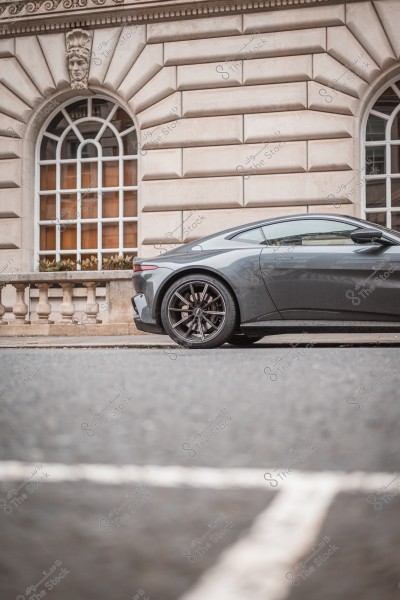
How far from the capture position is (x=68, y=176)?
18375 millimetres

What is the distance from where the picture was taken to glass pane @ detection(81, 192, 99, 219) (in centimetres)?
1806

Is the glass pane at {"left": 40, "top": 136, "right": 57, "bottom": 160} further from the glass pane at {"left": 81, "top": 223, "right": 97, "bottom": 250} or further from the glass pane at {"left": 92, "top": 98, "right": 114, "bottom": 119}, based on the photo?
the glass pane at {"left": 81, "top": 223, "right": 97, "bottom": 250}

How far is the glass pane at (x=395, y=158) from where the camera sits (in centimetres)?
1664

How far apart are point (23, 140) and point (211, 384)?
14611 millimetres

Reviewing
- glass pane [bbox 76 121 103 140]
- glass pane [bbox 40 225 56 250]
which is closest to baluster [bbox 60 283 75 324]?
glass pane [bbox 40 225 56 250]

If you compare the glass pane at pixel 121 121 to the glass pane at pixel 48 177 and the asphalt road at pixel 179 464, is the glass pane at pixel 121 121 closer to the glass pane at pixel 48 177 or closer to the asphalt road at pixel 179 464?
the glass pane at pixel 48 177

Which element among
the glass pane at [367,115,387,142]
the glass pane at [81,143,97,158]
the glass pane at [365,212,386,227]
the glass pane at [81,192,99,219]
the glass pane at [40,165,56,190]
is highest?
the glass pane at [367,115,387,142]

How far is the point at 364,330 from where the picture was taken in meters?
8.45

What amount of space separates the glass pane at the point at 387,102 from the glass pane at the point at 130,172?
5092mm

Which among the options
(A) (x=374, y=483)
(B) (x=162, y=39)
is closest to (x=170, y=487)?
(A) (x=374, y=483)

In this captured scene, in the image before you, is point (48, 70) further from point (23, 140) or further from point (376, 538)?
point (376, 538)

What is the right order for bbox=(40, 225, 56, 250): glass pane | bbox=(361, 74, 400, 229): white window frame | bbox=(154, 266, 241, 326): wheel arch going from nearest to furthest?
bbox=(154, 266, 241, 326): wheel arch < bbox=(361, 74, 400, 229): white window frame < bbox=(40, 225, 56, 250): glass pane

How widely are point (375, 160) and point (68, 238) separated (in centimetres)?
669

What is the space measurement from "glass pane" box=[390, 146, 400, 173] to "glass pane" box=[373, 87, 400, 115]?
28.2 inches
